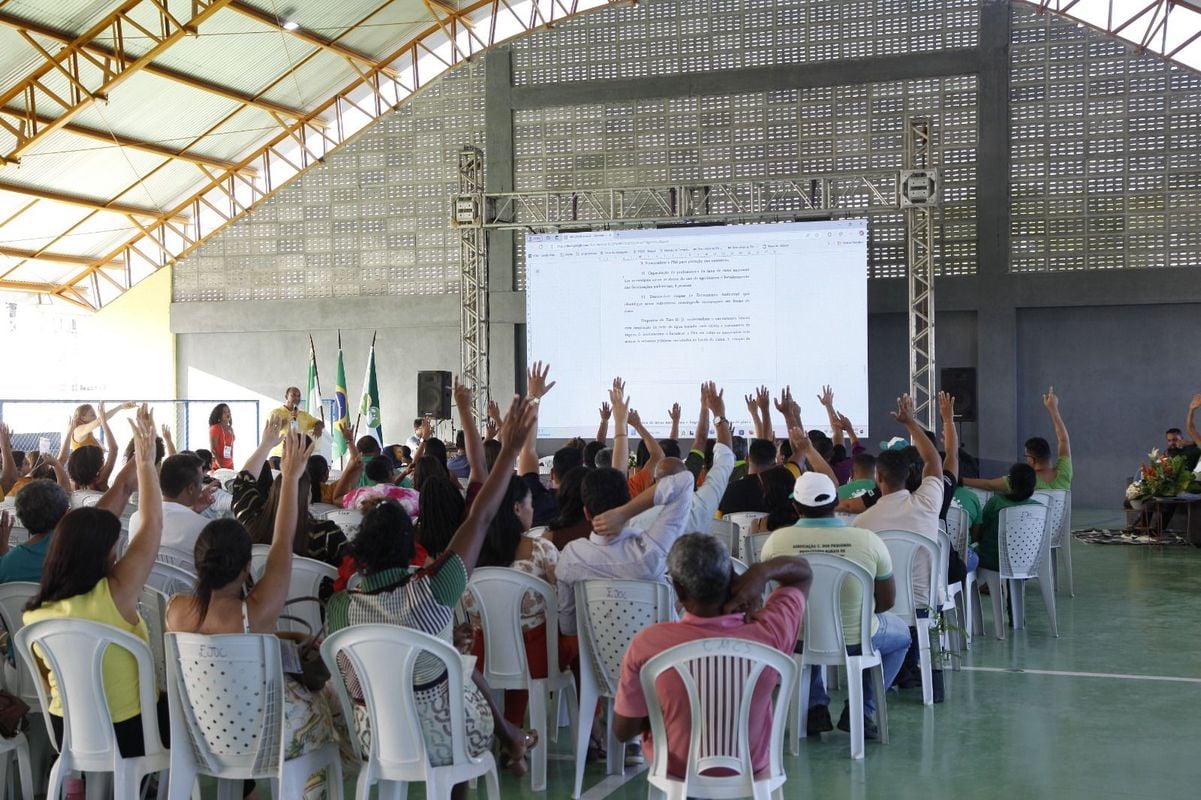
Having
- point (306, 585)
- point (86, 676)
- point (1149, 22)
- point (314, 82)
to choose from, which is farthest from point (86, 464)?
point (1149, 22)

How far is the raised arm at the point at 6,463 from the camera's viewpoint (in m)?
6.55

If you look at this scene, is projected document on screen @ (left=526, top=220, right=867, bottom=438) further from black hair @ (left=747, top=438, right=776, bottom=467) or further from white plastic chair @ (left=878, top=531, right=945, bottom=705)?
white plastic chair @ (left=878, top=531, right=945, bottom=705)

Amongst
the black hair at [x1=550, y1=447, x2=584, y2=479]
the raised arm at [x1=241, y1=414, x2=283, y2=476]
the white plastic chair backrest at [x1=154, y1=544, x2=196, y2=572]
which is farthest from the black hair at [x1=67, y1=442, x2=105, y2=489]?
the black hair at [x1=550, y1=447, x2=584, y2=479]

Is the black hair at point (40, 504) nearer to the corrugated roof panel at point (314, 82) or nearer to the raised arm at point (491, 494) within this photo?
the raised arm at point (491, 494)

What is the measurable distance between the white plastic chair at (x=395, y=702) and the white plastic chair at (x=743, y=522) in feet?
8.78

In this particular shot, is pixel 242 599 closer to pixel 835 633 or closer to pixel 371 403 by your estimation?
pixel 835 633

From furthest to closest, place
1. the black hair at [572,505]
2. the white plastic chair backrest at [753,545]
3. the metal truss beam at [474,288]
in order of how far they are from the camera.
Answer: the metal truss beam at [474,288] → the white plastic chair backrest at [753,545] → the black hair at [572,505]

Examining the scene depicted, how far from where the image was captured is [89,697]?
3.28m

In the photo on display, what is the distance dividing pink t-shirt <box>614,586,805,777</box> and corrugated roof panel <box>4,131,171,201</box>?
44.9 feet

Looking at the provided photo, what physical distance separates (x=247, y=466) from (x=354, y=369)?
478 inches

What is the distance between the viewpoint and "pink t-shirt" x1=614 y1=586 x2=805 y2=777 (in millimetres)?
2965

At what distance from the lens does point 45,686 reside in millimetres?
3426

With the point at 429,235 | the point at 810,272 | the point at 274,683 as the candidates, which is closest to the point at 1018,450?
the point at 810,272

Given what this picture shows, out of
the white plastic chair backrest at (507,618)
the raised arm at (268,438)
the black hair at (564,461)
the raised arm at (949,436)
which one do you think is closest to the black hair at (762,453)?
the raised arm at (949,436)
